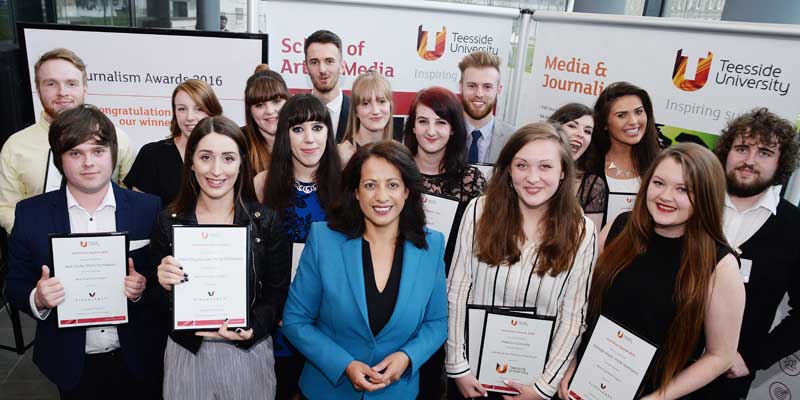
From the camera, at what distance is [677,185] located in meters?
2.06

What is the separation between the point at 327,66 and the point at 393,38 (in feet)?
3.67

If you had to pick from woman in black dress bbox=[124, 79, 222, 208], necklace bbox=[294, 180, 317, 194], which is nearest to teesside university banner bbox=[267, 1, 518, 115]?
woman in black dress bbox=[124, 79, 222, 208]

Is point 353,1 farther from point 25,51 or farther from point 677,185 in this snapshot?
point 677,185

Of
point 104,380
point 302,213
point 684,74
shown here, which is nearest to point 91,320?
point 104,380

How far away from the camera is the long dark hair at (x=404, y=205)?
7.15 ft

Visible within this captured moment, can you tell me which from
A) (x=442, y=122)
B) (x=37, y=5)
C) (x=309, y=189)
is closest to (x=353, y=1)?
(x=442, y=122)

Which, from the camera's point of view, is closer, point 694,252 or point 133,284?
point 694,252

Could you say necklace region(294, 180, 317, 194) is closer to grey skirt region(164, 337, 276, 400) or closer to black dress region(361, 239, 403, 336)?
black dress region(361, 239, 403, 336)

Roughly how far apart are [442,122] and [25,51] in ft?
10.8

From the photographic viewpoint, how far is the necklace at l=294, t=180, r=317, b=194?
274 cm

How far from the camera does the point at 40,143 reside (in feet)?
10.3

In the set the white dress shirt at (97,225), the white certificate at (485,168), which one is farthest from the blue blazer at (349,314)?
the white certificate at (485,168)

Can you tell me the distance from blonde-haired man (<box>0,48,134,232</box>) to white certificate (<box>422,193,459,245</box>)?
206cm

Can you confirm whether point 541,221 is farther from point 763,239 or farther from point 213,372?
point 213,372
